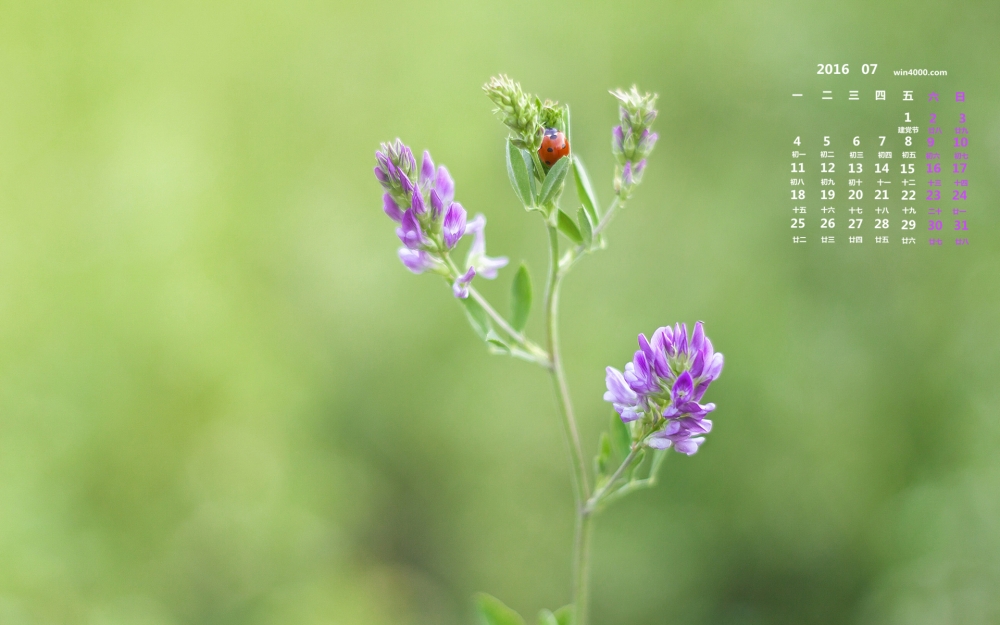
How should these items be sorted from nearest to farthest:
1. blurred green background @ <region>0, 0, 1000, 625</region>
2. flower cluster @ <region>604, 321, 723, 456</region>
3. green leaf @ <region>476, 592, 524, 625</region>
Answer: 1. flower cluster @ <region>604, 321, 723, 456</region>
2. green leaf @ <region>476, 592, 524, 625</region>
3. blurred green background @ <region>0, 0, 1000, 625</region>

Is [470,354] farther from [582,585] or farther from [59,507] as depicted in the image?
[582,585]

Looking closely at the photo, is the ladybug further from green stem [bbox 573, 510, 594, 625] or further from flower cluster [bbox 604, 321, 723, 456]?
green stem [bbox 573, 510, 594, 625]

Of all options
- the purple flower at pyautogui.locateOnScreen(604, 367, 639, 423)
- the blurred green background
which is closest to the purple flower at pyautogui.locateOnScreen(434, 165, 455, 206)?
the purple flower at pyautogui.locateOnScreen(604, 367, 639, 423)

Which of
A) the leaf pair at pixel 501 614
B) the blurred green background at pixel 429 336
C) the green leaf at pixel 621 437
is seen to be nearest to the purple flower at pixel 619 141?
the green leaf at pixel 621 437

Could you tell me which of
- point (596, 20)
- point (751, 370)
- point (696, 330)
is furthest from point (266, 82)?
point (696, 330)

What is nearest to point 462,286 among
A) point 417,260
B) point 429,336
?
point 417,260

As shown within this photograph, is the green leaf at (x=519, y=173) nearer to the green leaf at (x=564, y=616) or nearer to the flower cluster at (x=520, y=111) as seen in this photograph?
the flower cluster at (x=520, y=111)
